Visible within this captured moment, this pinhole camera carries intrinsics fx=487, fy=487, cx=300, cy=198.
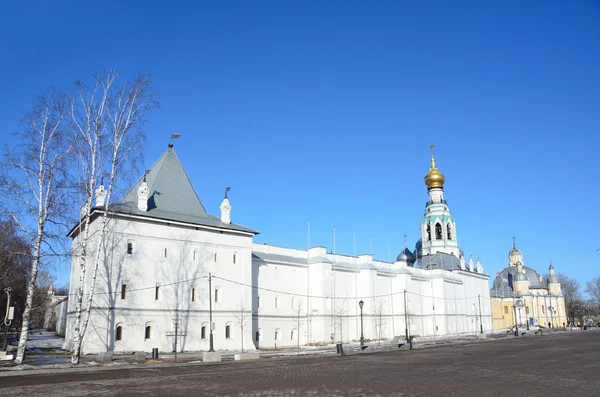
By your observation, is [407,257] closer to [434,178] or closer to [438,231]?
[438,231]

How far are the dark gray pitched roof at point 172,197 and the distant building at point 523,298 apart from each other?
257 ft

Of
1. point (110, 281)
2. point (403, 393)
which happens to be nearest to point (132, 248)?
point (110, 281)

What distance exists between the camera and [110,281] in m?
37.8

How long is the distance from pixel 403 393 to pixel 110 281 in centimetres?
2962

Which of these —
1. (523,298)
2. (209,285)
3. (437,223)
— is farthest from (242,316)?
(523,298)

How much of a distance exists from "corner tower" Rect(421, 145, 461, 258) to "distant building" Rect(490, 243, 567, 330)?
889 inches

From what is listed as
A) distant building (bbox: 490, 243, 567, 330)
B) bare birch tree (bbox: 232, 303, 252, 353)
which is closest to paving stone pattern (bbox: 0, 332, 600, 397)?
bare birch tree (bbox: 232, 303, 252, 353)

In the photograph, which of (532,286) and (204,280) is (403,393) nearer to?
(204,280)

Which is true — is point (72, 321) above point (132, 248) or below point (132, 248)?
below

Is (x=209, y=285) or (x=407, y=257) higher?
(x=407, y=257)

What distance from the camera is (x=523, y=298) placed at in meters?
114

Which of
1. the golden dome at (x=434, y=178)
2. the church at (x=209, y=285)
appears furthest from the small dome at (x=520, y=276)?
the church at (x=209, y=285)

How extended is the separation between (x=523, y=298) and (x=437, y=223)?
38.5 meters

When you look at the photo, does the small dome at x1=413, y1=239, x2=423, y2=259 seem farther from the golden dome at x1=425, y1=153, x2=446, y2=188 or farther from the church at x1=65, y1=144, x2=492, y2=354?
the church at x1=65, y1=144, x2=492, y2=354
